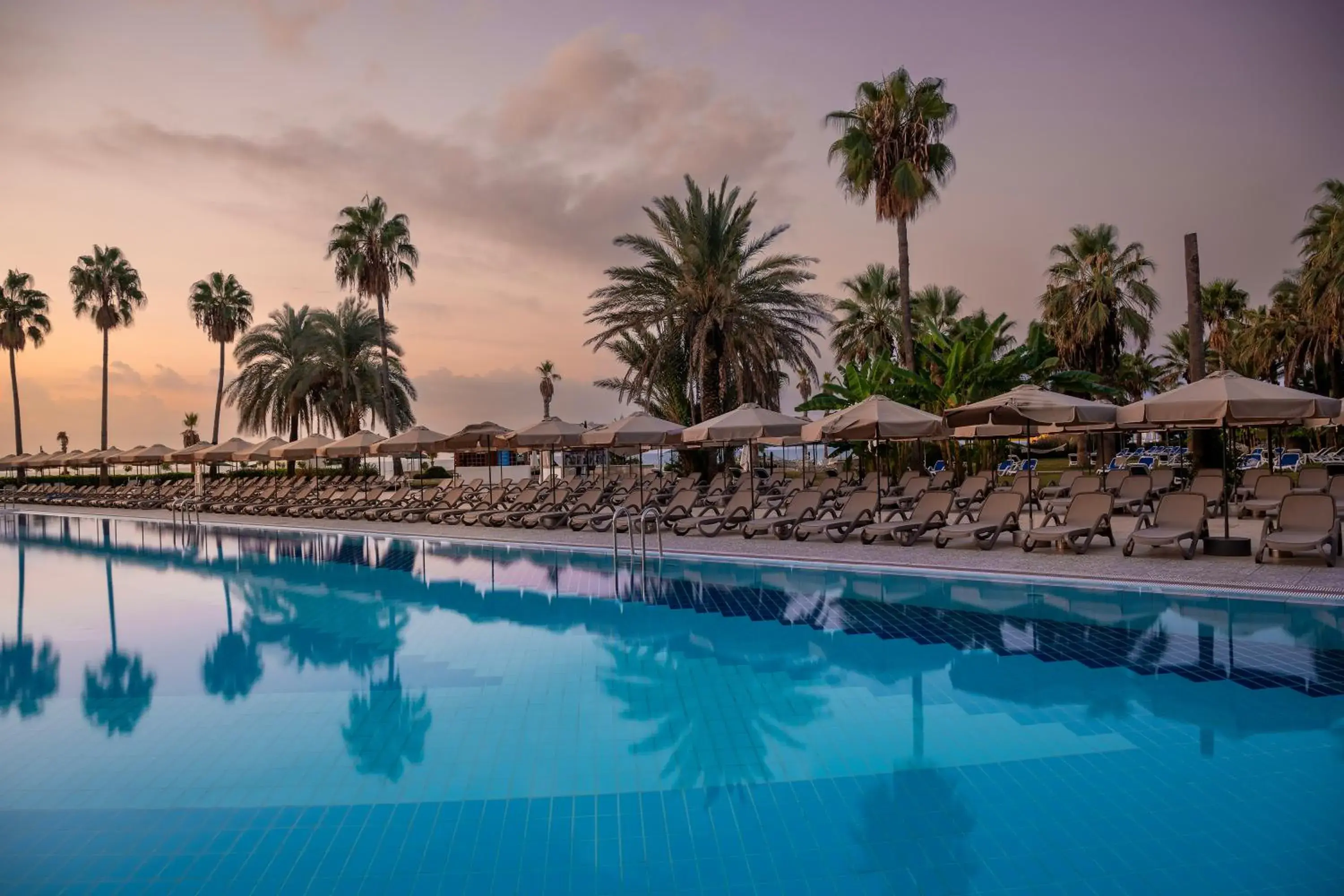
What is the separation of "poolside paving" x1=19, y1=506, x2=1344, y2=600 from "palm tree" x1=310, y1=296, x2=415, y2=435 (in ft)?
57.1

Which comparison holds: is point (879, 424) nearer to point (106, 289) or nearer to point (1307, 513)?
point (1307, 513)

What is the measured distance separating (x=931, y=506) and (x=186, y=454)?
2709 cm

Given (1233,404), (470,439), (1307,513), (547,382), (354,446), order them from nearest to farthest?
(1307,513) → (1233,404) → (470,439) → (354,446) → (547,382)

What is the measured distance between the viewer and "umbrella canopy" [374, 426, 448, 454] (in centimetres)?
2262

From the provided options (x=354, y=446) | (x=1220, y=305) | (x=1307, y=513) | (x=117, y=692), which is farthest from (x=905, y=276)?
(x=1220, y=305)

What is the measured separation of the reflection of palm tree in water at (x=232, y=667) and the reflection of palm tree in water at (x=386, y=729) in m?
1.24

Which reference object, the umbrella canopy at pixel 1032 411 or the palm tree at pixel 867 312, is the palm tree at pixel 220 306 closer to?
the palm tree at pixel 867 312

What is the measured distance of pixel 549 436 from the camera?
2070 centimetres

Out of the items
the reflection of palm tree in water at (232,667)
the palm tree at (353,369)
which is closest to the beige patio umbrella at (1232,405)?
the reflection of palm tree in water at (232,667)

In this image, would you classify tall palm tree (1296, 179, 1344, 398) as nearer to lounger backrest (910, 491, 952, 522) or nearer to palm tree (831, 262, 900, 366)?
palm tree (831, 262, 900, 366)

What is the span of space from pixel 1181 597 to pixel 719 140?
18.7 metres

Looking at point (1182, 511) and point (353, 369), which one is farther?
point (353, 369)

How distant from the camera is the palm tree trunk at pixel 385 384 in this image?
31391 millimetres

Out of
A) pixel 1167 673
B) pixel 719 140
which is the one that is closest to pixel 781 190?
pixel 719 140
